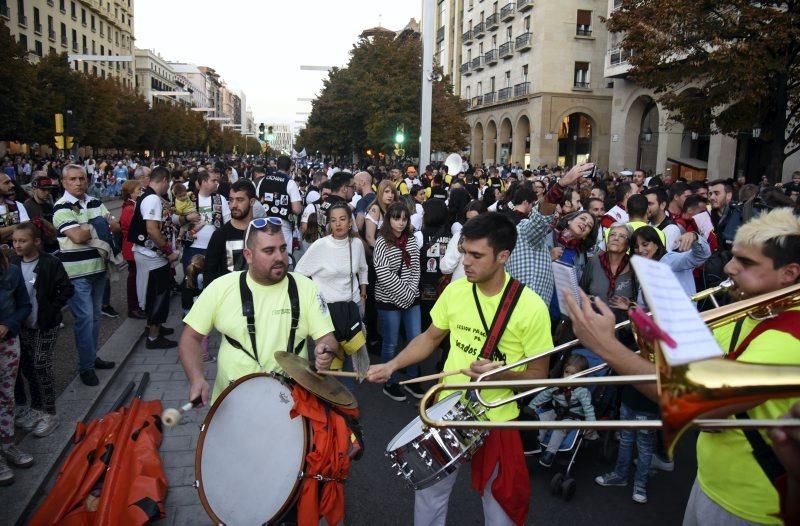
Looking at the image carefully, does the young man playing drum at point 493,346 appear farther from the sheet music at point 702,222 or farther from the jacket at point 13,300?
the sheet music at point 702,222

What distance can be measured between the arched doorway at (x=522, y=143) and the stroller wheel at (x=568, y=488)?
4268cm

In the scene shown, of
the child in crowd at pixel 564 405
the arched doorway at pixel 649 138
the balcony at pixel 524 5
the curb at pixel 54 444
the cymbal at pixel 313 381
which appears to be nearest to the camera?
the cymbal at pixel 313 381

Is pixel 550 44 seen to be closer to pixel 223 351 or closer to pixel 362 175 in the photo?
pixel 362 175

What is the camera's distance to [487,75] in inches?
2053

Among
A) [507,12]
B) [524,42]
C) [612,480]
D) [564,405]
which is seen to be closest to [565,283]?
[564,405]

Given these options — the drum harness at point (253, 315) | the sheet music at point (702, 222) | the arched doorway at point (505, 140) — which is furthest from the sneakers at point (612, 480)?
the arched doorway at point (505, 140)

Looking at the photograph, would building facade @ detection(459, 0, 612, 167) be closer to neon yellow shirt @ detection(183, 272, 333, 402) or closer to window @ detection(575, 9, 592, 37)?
window @ detection(575, 9, 592, 37)

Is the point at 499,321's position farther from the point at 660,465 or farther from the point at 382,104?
the point at 382,104

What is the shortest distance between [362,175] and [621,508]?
7.30 m

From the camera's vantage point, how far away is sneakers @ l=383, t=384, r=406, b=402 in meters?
6.24

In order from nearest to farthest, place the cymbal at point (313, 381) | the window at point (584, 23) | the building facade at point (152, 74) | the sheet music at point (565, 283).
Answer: the sheet music at point (565, 283) → the cymbal at point (313, 381) → the window at point (584, 23) → the building facade at point (152, 74)

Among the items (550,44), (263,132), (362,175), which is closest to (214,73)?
(263,132)

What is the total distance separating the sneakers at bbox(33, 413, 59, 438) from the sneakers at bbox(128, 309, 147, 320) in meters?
3.63

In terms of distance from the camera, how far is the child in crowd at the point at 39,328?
5031 millimetres
